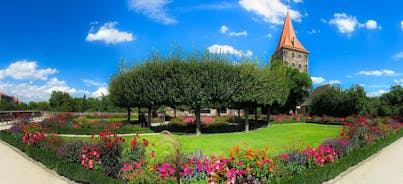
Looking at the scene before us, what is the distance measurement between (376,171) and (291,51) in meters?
72.5

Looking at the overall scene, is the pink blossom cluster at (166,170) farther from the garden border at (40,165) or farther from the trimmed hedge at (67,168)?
the garden border at (40,165)

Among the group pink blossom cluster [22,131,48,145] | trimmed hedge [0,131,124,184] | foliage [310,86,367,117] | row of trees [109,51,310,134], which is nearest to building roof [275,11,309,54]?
foliage [310,86,367,117]

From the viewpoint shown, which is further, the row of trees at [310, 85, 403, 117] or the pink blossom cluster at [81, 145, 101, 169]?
the row of trees at [310, 85, 403, 117]

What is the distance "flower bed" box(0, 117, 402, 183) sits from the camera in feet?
25.0

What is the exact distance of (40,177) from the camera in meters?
9.82

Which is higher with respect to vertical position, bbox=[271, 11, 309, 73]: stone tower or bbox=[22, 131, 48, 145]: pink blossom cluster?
bbox=[271, 11, 309, 73]: stone tower

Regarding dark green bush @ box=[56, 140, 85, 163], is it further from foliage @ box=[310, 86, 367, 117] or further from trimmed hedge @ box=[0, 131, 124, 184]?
foliage @ box=[310, 86, 367, 117]

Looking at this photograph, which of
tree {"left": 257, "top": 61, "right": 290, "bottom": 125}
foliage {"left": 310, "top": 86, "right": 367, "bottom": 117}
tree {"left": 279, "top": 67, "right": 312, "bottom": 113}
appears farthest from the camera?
tree {"left": 279, "top": 67, "right": 312, "bottom": 113}

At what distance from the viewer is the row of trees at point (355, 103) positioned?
1403 inches

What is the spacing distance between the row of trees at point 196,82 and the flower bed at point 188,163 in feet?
32.5

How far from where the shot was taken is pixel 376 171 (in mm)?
10594

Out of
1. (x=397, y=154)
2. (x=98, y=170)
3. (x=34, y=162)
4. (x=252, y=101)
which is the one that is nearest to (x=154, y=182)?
(x=98, y=170)

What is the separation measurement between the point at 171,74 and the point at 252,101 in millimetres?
6503

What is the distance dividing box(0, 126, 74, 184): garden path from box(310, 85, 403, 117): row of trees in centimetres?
3285
